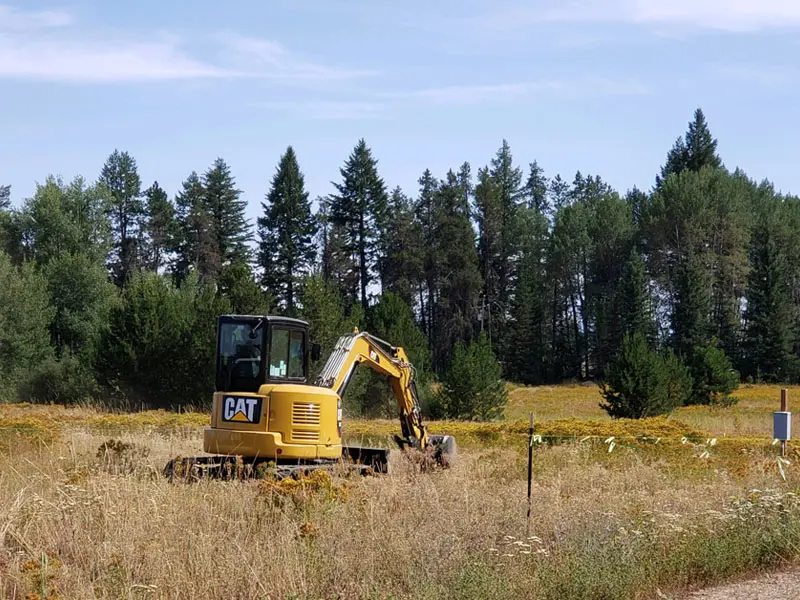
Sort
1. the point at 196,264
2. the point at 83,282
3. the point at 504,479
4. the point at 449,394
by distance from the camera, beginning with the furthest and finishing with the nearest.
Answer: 1. the point at 196,264
2. the point at 83,282
3. the point at 449,394
4. the point at 504,479

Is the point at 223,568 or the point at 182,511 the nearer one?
the point at 223,568

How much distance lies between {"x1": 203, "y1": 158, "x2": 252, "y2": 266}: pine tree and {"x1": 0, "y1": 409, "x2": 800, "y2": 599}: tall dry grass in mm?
73862

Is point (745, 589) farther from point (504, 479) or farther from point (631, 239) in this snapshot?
point (631, 239)

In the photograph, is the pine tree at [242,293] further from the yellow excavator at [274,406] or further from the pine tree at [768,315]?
the pine tree at [768,315]

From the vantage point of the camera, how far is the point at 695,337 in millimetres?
73875

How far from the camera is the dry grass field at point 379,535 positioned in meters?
8.23

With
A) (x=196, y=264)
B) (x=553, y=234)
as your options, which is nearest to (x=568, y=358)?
(x=553, y=234)

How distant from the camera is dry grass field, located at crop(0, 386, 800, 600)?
324 inches

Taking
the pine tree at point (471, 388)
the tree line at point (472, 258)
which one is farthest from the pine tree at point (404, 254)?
the pine tree at point (471, 388)

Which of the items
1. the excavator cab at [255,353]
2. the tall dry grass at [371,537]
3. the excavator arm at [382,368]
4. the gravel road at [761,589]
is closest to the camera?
the tall dry grass at [371,537]

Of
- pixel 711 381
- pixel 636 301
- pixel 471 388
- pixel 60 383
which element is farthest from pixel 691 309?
pixel 60 383

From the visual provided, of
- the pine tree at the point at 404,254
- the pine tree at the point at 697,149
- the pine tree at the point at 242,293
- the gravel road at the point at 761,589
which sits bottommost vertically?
the gravel road at the point at 761,589

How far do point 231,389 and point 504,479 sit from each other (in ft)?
14.6

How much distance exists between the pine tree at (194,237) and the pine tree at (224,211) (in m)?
0.63
